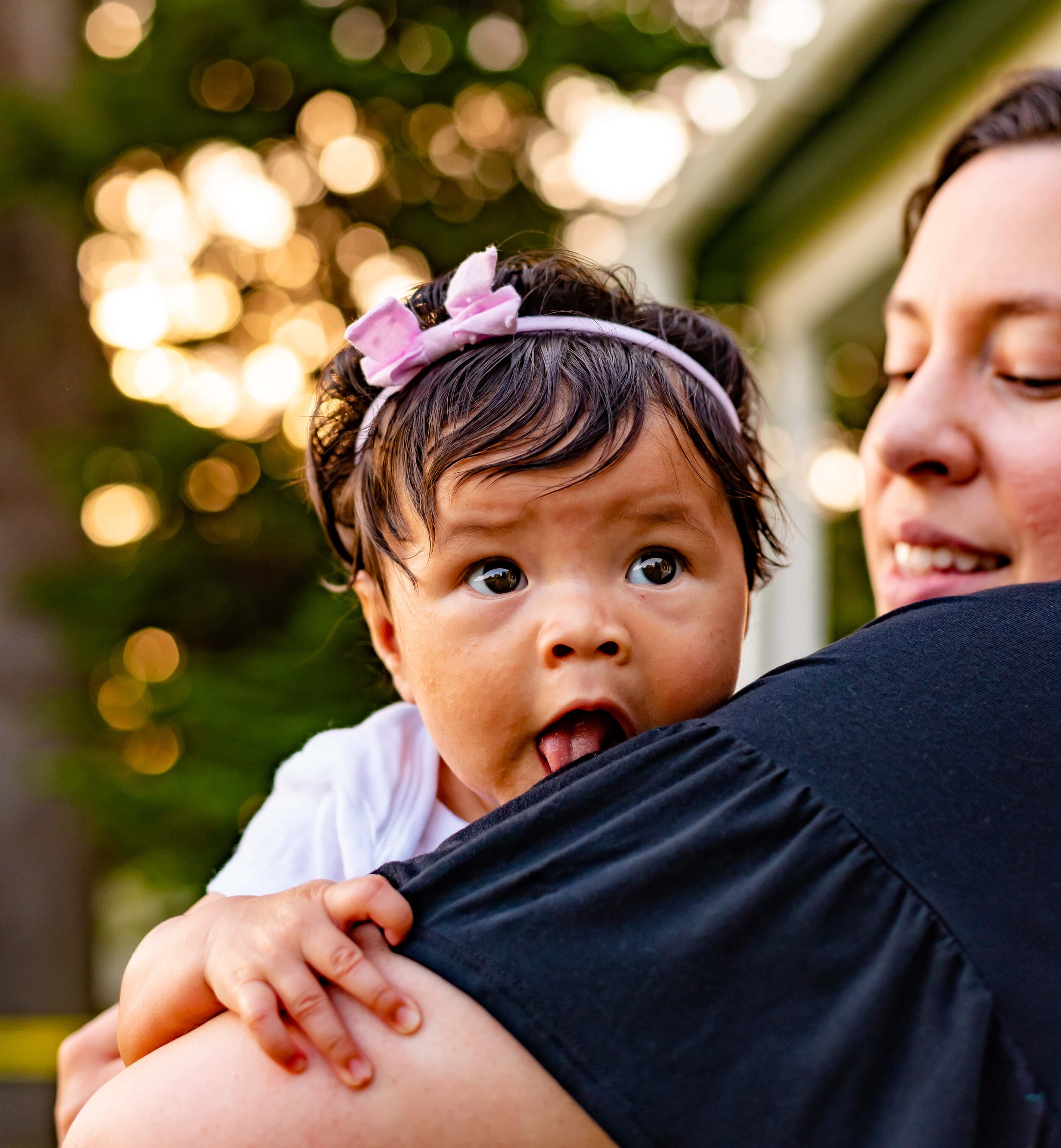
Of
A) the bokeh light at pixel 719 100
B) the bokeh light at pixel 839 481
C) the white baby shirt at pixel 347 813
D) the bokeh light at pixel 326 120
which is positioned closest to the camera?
the white baby shirt at pixel 347 813

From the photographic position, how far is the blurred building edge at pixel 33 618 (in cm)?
703

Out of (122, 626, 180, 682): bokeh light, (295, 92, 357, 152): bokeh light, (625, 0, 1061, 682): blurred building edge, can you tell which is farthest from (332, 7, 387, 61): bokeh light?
(122, 626, 180, 682): bokeh light

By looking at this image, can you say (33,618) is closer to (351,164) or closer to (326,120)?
(351,164)

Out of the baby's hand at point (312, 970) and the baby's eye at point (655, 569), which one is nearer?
the baby's hand at point (312, 970)

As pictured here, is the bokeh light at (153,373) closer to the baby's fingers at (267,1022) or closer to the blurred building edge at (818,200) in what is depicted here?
the blurred building edge at (818,200)

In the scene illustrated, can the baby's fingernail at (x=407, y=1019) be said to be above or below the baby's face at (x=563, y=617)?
below

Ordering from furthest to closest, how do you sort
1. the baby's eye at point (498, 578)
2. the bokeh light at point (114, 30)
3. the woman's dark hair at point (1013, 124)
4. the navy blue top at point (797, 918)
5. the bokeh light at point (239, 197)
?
1. the bokeh light at point (239, 197)
2. the bokeh light at point (114, 30)
3. the woman's dark hair at point (1013, 124)
4. the baby's eye at point (498, 578)
5. the navy blue top at point (797, 918)

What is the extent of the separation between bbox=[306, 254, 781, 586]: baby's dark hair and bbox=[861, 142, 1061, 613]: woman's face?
0.23 meters

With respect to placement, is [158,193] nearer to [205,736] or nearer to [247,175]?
[247,175]

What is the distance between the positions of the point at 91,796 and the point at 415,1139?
240 inches

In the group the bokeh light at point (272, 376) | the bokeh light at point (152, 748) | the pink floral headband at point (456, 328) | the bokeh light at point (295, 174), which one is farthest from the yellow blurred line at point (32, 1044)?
the pink floral headband at point (456, 328)

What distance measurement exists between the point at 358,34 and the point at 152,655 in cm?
400

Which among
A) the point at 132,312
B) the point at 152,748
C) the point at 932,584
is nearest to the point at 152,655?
the point at 152,748

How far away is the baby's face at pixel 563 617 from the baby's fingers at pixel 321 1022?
45cm
